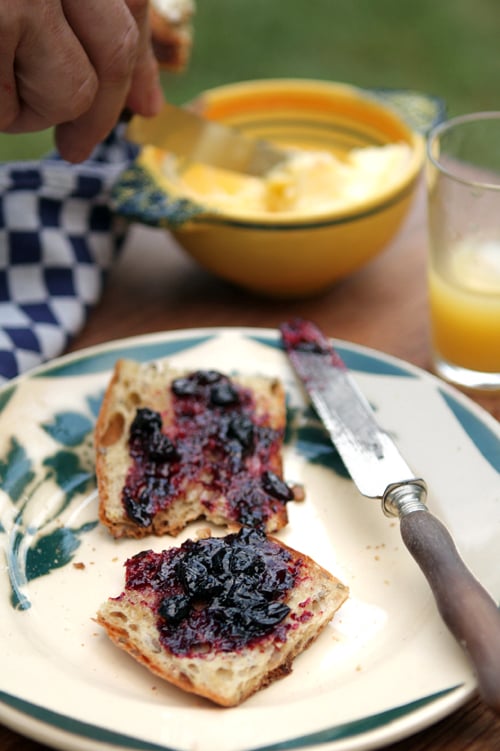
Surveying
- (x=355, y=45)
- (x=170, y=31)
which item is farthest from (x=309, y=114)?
(x=355, y=45)

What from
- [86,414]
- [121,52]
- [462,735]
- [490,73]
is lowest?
[490,73]

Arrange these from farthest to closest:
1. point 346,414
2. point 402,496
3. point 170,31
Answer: point 170,31 → point 346,414 → point 402,496

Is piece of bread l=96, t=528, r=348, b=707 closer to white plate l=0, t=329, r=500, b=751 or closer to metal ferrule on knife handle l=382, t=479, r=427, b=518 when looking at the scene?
white plate l=0, t=329, r=500, b=751

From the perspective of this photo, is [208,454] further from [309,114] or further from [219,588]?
[309,114]

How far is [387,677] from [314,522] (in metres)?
0.46

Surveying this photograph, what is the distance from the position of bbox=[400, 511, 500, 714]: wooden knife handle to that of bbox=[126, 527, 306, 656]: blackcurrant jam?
22cm

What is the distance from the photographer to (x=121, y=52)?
1899 millimetres

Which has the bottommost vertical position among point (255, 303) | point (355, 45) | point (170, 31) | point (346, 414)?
point (355, 45)

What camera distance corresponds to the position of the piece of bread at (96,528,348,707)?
1.46m

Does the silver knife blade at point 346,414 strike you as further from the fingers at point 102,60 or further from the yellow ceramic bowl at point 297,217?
the fingers at point 102,60

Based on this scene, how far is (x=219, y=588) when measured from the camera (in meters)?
1.56

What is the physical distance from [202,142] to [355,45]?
13.2 feet

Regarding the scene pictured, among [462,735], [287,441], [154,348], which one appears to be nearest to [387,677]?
[462,735]

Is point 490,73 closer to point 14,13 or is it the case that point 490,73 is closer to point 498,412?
point 498,412
